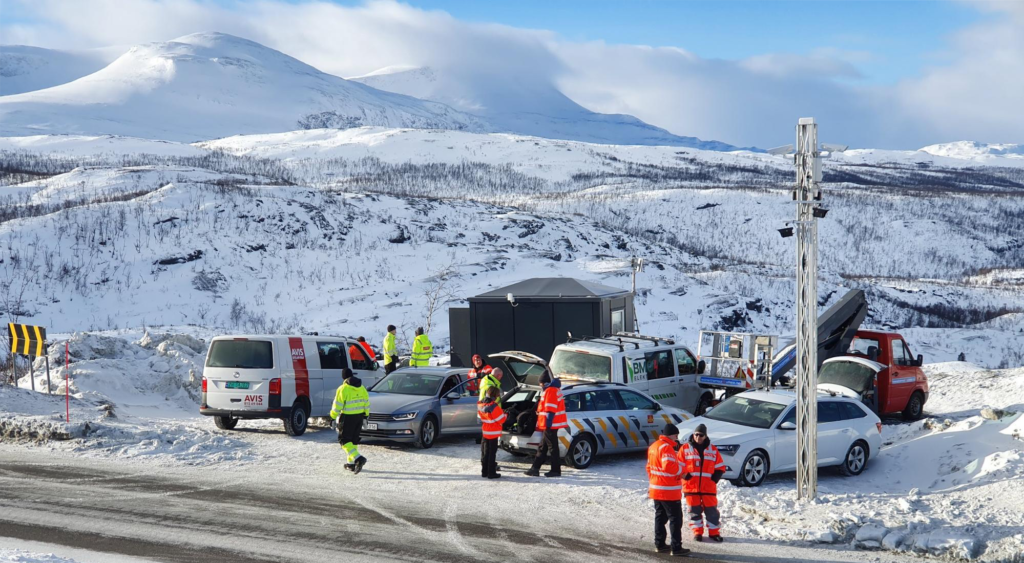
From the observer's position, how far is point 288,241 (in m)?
46.0

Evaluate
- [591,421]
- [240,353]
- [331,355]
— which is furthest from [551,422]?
[240,353]

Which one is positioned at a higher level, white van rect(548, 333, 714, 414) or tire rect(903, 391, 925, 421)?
white van rect(548, 333, 714, 414)

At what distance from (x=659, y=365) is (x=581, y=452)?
4.12 m

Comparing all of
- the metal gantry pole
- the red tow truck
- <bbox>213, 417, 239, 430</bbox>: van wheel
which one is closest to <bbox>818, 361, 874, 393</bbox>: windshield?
the red tow truck

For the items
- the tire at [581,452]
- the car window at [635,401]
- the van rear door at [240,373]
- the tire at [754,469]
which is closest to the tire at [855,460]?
the tire at [754,469]

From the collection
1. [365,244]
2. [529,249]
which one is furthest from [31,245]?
[529,249]

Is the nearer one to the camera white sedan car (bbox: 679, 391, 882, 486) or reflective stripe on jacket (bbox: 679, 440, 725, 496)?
reflective stripe on jacket (bbox: 679, 440, 725, 496)

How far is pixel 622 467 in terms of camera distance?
1376cm

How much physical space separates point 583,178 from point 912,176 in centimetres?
6618

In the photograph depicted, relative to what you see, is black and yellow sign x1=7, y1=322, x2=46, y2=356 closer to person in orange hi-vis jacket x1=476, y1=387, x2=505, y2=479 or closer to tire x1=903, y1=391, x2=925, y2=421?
person in orange hi-vis jacket x1=476, y1=387, x2=505, y2=479

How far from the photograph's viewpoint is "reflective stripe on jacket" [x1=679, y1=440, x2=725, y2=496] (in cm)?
973

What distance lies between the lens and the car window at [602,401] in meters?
14.0

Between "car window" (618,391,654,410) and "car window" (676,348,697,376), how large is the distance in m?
2.95

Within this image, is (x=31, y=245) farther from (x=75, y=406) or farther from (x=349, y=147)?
(x=349, y=147)
